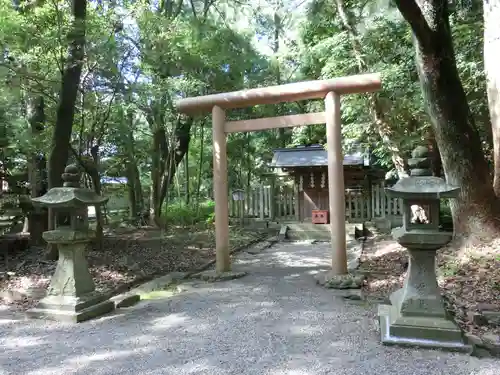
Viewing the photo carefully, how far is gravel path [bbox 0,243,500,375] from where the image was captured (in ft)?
10.1

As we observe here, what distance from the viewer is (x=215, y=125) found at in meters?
6.45

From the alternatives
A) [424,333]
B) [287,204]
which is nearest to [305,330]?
[424,333]

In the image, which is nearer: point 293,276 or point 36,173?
point 293,276

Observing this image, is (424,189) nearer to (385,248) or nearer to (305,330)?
(305,330)

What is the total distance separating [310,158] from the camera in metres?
13.1

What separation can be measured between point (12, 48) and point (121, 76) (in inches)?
78.2

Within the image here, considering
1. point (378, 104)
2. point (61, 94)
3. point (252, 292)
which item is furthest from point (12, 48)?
point (378, 104)

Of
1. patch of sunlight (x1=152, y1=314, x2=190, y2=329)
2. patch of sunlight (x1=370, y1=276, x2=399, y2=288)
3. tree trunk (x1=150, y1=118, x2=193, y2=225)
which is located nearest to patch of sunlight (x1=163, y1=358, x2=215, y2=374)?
patch of sunlight (x1=152, y1=314, x2=190, y2=329)

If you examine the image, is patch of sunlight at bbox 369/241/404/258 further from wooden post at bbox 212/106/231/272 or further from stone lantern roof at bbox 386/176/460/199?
stone lantern roof at bbox 386/176/460/199

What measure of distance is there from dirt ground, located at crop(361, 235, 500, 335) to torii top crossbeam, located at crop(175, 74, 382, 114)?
285 centimetres

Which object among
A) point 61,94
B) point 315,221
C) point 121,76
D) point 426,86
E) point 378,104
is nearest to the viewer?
point 426,86

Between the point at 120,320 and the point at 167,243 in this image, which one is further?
the point at 167,243

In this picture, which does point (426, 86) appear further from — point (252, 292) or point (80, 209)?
point (80, 209)

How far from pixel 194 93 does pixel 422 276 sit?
921 cm
